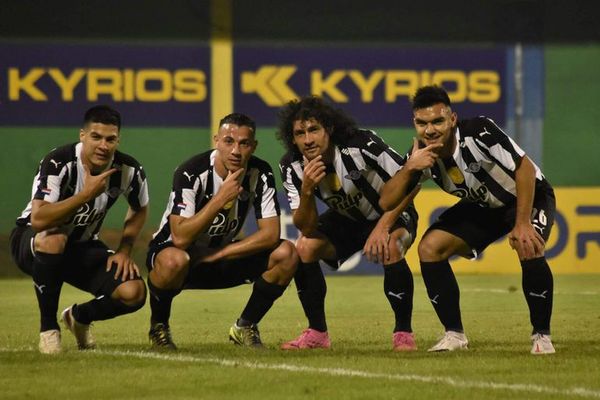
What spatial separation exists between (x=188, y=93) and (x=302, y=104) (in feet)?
29.3

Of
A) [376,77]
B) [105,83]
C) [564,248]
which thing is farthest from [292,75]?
[564,248]

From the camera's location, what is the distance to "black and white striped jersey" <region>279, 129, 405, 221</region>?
8.18 meters

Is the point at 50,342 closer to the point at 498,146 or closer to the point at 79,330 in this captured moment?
the point at 79,330

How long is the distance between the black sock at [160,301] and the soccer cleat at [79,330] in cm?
42

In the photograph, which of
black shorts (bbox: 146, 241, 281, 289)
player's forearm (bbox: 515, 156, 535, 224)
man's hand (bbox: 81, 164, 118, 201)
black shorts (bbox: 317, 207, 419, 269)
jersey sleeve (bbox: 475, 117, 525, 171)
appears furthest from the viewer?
black shorts (bbox: 317, 207, 419, 269)

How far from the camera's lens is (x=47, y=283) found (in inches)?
304

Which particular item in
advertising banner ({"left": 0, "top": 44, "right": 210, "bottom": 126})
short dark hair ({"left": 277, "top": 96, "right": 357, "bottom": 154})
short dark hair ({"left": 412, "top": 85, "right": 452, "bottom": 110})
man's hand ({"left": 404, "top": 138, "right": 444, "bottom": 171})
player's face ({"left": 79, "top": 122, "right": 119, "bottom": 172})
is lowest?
man's hand ({"left": 404, "top": 138, "right": 444, "bottom": 171})

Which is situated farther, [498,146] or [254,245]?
[254,245]

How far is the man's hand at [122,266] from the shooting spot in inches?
308

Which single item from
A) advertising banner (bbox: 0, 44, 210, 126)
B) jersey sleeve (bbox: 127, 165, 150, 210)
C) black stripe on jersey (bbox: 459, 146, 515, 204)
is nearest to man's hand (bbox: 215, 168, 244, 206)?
jersey sleeve (bbox: 127, 165, 150, 210)

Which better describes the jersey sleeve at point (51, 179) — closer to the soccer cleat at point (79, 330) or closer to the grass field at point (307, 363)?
the soccer cleat at point (79, 330)

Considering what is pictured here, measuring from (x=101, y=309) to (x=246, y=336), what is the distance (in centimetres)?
98

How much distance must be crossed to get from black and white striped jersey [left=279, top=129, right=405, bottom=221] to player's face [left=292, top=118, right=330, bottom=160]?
0.20 metres

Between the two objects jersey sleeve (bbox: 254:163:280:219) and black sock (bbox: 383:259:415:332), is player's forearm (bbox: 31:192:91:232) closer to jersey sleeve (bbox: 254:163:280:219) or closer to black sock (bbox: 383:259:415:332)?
jersey sleeve (bbox: 254:163:280:219)
